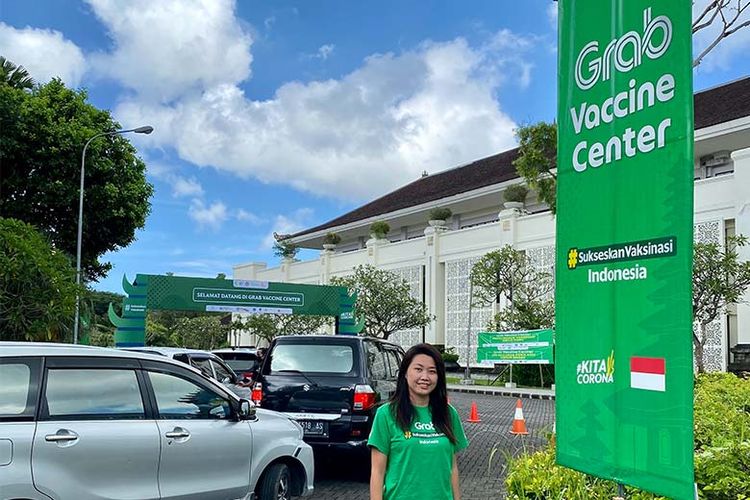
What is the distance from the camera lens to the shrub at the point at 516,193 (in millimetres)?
38500

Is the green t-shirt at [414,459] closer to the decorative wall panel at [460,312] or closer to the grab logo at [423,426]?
the grab logo at [423,426]

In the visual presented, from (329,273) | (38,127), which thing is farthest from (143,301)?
(329,273)

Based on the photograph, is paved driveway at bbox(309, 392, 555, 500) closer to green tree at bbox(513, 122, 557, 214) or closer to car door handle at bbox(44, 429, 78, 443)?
car door handle at bbox(44, 429, 78, 443)

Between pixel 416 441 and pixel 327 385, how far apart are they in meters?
5.70

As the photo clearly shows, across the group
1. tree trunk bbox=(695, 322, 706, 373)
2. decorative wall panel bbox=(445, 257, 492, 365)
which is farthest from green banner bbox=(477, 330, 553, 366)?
decorative wall panel bbox=(445, 257, 492, 365)

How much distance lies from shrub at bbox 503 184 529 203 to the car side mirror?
32869 millimetres

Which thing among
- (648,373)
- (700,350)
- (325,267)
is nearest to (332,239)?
(325,267)

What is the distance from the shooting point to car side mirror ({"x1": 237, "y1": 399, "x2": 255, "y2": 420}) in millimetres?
6906

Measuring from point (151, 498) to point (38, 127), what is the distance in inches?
878

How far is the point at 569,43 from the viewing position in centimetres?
412

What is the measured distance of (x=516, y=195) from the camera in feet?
127

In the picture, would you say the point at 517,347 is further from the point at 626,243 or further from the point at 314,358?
the point at 626,243

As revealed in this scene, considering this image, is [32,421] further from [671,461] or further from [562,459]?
[671,461]

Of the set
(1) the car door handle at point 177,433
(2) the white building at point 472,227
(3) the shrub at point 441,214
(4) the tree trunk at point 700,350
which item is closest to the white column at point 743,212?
(2) the white building at point 472,227
